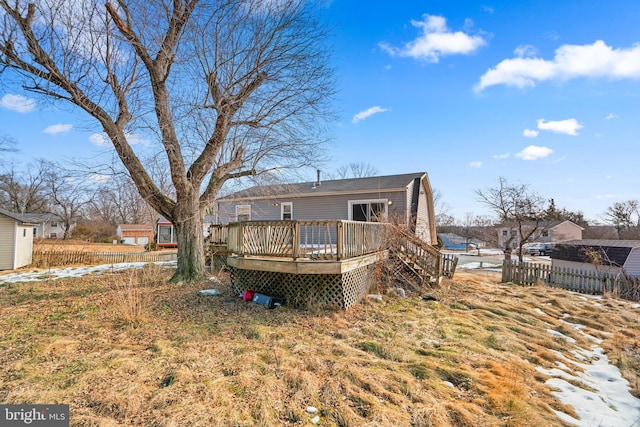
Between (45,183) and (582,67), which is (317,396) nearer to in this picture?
(582,67)

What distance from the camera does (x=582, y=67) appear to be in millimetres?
9070

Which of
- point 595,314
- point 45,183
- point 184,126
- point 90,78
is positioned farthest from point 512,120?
point 45,183

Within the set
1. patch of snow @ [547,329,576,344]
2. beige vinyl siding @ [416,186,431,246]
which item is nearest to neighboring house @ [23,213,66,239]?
beige vinyl siding @ [416,186,431,246]

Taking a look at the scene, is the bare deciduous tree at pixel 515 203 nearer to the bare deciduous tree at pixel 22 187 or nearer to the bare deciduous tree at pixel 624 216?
the bare deciduous tree at pixel 624 216

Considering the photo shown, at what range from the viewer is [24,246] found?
13984 millimetres

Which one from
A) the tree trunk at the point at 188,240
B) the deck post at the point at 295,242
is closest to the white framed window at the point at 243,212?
the tree trunk at the point at 188,240

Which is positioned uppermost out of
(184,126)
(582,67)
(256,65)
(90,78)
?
(582,67)

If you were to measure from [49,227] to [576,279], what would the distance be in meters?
58.9

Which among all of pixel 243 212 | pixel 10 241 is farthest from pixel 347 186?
pixel 10 241

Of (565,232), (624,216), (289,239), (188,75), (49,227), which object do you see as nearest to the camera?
(289,239)

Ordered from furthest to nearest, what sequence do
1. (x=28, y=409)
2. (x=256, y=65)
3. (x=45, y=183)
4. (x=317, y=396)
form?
(x=45, y=183) < (x=256, y=65) < (x=317, y=396) < (x=28, y=409)

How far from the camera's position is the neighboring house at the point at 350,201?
12.9 metres

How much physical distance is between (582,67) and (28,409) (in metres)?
14.0

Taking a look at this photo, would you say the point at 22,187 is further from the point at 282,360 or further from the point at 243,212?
the point at 282,360
